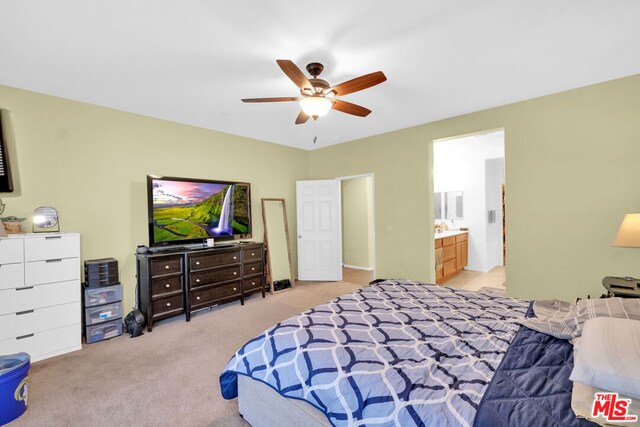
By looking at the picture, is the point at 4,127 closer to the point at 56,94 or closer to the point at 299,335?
the point at 56,94

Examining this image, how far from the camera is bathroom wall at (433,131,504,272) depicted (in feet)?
18.5

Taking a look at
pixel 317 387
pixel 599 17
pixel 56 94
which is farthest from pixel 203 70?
pixel 599 17

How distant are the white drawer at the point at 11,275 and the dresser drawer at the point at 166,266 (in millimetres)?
1058

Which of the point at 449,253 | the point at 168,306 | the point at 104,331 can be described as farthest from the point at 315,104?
the point at 449,253

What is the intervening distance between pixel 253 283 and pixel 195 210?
1.40 metres

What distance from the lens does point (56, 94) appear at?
3025 mm

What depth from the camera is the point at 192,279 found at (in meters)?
3.62

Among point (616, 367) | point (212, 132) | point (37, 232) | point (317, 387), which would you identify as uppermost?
point (212, 132)

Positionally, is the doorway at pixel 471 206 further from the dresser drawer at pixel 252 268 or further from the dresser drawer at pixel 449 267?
the dresser drawer at pixel 252 268

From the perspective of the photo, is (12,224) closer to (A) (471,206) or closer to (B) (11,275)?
(B) (11,275)

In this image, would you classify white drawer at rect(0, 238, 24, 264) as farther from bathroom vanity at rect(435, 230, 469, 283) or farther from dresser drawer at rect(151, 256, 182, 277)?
bathroom vanity at rect(435, 230, 469, 283)

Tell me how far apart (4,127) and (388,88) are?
12.8 ft

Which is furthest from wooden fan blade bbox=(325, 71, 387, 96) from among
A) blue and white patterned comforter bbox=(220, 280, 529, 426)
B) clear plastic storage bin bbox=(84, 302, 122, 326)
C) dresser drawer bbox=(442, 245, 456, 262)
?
dresser drawer bbox=(442, 245, 456, 262)

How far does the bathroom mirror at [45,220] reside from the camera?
2.92 metres
